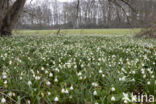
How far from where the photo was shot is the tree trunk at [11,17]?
11.7 m

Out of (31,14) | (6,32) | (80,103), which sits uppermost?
(31,14)

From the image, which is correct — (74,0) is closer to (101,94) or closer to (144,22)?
(144,22)

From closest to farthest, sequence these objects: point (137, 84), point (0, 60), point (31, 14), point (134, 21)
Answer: point (137, 84), point (0, 60), point (134, 21), point (31, 14)

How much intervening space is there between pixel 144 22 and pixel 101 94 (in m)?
12.9

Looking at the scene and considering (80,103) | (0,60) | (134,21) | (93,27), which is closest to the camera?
(80,103)

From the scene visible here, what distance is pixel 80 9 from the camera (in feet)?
39.8

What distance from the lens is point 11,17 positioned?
11867 mm

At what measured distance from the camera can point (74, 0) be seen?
1274cm

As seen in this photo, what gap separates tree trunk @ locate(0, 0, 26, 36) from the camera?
11727mm

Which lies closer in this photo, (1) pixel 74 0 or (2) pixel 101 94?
(2) pixel 101 94

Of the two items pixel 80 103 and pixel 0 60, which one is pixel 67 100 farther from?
pixel 0 60

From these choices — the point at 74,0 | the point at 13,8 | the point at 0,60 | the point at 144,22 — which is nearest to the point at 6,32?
the point at 13,8

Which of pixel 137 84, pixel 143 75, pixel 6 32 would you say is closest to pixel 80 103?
pixel 137 84

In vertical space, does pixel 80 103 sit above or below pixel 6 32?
below
